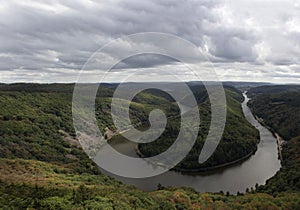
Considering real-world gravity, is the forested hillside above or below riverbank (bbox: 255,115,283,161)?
above

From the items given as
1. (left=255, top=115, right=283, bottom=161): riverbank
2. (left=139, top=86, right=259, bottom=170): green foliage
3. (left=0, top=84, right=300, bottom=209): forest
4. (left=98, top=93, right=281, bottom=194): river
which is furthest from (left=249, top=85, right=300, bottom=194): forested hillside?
(left=139, top=86, right=259, bottom=170): green foliage

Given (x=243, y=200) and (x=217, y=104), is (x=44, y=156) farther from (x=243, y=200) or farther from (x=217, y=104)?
(x=217, y=104)

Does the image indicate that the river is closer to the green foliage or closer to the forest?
the green foliage

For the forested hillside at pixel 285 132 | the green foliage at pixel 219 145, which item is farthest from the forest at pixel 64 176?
the green foliage at pixel 219 145

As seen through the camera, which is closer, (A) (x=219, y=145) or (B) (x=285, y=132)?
(A) (x=219, y=145)

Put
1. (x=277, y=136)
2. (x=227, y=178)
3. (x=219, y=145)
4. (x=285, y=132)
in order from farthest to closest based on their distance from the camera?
(x=277, y=136), (x=285, y=132), (x=219, y=145), (x=227, y=178)

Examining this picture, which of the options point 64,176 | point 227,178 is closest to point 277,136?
point 227,178

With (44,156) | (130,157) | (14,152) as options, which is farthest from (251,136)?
(14,152)

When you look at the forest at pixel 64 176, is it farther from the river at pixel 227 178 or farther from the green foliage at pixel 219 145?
the river at pixel 227 178

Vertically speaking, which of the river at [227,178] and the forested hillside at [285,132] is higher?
the forested hillside at [285,132]

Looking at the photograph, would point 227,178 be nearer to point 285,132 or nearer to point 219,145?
point 219,145

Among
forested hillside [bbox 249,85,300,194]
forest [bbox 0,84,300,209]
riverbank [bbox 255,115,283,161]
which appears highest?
forest [bbox 0,84,300,209]
